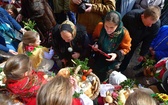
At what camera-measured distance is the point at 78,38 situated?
298 cm

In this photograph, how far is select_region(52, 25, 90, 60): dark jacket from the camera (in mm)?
2982

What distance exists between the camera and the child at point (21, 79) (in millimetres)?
2324

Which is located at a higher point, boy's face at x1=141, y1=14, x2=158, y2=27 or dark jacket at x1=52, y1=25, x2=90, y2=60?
boy's face at x1=141, y1=14, x2=158, y2=27

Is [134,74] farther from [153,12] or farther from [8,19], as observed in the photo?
[8,19]

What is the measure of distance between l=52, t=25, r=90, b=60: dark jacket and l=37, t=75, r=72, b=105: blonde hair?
1302mm

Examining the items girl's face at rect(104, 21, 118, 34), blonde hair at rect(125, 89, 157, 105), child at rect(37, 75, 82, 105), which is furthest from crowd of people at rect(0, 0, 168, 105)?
blonde hair at rect(125, 89, 157, 105)

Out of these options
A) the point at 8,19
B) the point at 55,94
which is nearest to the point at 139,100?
the point at 55,94

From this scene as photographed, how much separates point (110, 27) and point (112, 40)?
0.95 ft

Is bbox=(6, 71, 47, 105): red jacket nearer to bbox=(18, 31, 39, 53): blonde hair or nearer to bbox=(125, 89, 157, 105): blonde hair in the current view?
bbox=(18, 31, 39, 53): blonde hair

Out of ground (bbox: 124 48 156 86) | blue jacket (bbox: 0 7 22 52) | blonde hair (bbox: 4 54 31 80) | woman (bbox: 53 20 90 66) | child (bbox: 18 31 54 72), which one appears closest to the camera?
blonde hair (bbox: 4 54 31 80)

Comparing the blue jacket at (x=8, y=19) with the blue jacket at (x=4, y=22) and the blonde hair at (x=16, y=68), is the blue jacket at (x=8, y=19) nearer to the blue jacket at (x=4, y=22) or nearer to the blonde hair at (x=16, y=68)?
the blue jacket at (x=4, y=22)

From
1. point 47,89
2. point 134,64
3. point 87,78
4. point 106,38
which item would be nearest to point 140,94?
point 47,89

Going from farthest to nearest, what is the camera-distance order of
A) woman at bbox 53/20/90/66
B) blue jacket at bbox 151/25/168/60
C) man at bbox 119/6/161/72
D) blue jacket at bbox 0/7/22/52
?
blue jacket at bbox 0/7/22/52, blue jacket at bbox 151/25/168/60, man at bbox 119/6/161/72, woman at bbox 53/20/90/66

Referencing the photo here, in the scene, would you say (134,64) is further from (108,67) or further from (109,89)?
(109,89)
